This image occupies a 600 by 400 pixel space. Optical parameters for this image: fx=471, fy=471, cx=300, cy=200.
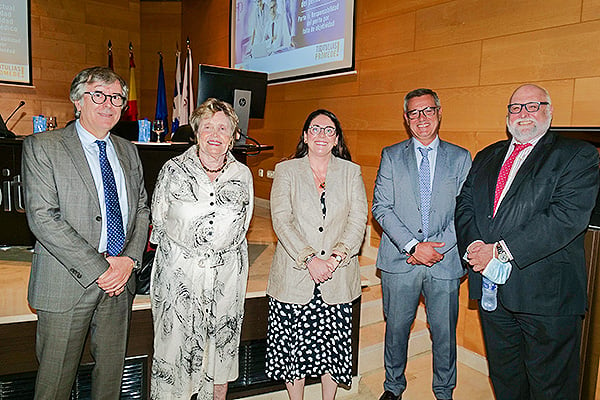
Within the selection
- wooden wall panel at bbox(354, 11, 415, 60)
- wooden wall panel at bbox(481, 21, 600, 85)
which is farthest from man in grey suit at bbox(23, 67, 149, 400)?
wooden wall panel at bbox(354, 11, 415, 60)

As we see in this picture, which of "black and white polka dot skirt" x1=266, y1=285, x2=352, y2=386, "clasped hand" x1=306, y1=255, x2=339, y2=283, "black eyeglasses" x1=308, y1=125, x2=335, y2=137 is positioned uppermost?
"black eyeglasses" x1=308, y1=125, x2=335, y2=137

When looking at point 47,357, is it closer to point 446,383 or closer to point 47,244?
point 47,244

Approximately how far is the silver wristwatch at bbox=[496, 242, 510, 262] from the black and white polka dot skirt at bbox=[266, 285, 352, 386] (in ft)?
2.53

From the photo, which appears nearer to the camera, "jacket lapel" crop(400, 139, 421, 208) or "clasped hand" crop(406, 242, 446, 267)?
"clasped hand" crop(406, 242, 446, 267)

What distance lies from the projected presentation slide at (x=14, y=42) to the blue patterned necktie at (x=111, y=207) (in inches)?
227

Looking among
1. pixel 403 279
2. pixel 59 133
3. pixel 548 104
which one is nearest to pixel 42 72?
pixel 59 133

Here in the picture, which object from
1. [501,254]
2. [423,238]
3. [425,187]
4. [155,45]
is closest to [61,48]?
[155,45]

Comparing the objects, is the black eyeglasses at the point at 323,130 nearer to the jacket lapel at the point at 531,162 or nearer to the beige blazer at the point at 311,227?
the beige blazer at the point at 311,227

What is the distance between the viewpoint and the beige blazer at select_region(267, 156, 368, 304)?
236 centimetres

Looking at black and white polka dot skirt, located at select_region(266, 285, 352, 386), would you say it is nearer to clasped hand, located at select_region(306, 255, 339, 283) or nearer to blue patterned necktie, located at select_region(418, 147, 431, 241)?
clasped hand, located at select_region(306, 255, 339, 283)

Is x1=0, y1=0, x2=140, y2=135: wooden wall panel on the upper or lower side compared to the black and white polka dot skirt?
upper

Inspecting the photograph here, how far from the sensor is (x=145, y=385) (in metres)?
2.62

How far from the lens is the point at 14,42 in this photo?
659 cm

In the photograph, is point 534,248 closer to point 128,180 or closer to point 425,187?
point 425,187
